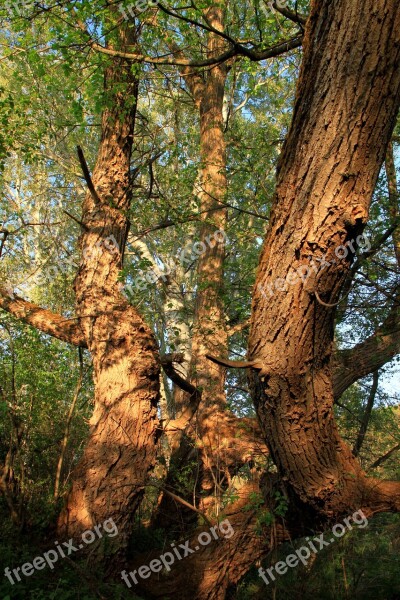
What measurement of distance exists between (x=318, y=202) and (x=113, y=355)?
9.74ft

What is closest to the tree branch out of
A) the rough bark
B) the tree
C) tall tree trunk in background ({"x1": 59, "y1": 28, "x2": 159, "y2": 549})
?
the tree

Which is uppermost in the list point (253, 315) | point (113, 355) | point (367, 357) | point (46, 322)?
point (46, 322)

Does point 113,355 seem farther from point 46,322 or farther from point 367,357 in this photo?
point 367,357

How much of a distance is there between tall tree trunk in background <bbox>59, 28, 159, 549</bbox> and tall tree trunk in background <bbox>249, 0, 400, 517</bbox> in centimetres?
190

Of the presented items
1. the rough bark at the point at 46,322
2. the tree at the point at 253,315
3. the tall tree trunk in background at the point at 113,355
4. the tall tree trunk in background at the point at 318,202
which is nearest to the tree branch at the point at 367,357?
the tree at the point at 253,315

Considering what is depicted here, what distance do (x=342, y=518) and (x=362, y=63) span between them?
303 cm

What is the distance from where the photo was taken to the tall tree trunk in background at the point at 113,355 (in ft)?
13.9

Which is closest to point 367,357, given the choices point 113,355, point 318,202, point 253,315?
point 113,355

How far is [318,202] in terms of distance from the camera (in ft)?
7.80

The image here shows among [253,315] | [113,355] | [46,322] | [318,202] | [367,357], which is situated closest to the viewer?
[318,202]

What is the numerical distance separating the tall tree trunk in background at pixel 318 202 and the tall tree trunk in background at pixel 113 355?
6.24 ft

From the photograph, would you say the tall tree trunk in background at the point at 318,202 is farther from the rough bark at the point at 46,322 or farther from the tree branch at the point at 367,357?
the rough bark at the point at 46,322

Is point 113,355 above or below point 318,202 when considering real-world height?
above

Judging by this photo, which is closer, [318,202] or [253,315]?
[318,202]
